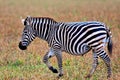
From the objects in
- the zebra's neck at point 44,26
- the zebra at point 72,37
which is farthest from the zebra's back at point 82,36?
the zebra's neck at point 44,26

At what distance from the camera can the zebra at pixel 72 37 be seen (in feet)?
29.9

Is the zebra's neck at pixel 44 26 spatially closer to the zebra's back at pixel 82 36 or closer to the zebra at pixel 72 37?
the zebra at pixel 72 37

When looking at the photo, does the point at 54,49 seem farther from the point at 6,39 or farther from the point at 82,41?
the point at 6,39

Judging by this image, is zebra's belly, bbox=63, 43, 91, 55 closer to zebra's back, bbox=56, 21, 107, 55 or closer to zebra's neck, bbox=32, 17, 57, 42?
zebra's back, bbox=56, 21, 107, 55

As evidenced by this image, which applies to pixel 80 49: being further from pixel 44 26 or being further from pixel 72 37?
pixel 44 26

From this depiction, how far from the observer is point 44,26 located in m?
9.73

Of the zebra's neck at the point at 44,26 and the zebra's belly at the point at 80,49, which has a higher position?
the zebra's neck at the point at 44,26

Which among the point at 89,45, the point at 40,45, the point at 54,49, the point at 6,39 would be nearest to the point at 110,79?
the point at 89,45

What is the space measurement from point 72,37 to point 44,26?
31.1 inches

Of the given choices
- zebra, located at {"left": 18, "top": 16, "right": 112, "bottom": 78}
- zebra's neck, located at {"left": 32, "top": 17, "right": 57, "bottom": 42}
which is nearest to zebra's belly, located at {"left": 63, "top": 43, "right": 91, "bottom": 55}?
zebra, located at {"left": 18, "top": 16, "right": 112, "bottom": 78}

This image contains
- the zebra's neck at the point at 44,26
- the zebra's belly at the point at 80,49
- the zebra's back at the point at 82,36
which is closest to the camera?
the zebra's back at the point at 82,36

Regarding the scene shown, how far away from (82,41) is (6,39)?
23.6 ft

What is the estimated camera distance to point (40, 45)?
1385cm

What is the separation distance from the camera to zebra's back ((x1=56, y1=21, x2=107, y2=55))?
9070 millimetres
